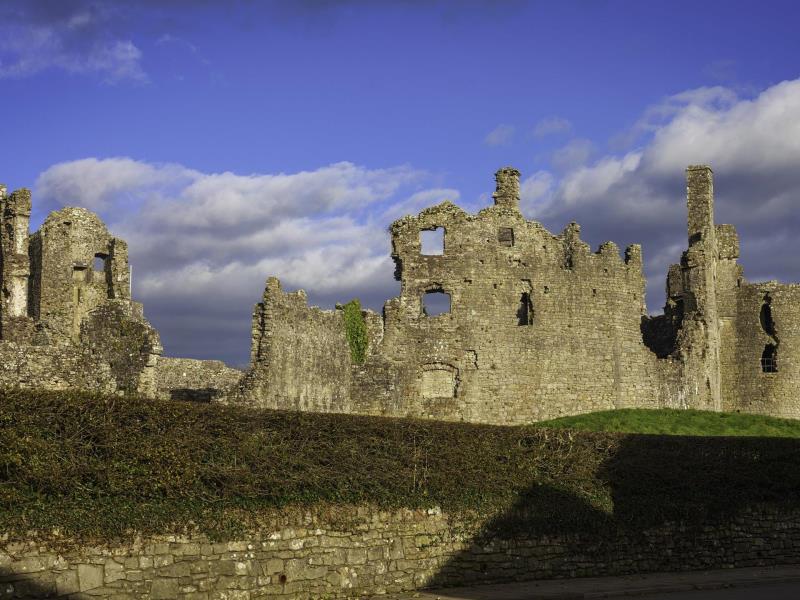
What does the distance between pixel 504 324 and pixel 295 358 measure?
1124 cm

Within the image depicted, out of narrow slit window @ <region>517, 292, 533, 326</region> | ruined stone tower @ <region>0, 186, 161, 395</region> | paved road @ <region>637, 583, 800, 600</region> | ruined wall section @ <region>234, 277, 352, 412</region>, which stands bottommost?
paved road @ <region>637, 583, 800, 600</region>

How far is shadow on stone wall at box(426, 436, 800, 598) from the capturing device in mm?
23578

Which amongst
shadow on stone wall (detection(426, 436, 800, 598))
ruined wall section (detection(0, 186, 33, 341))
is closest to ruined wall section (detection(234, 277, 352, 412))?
shadow on stone wall (detection(426, 436, 800, 598))

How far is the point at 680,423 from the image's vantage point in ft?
145

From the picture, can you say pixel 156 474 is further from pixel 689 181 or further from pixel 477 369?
pixel 689 181

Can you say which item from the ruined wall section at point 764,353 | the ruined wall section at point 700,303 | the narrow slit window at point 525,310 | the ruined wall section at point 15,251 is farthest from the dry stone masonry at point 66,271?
the ruined wall section at point 764,353

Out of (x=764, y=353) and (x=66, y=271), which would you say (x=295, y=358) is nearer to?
(x=66, y=271)

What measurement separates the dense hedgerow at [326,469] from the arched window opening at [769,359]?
81.1 ft

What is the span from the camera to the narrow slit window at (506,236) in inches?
1779

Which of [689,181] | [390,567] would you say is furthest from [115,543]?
[689,181]

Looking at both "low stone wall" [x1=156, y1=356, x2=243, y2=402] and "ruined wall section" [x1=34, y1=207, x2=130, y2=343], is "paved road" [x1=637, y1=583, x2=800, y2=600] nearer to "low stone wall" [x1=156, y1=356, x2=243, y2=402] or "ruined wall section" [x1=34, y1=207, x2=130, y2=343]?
"low stone wall" [x1=156, y1=356, x2=243, y2=402]

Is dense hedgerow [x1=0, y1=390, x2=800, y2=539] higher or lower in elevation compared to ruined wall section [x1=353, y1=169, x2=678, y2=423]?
lower

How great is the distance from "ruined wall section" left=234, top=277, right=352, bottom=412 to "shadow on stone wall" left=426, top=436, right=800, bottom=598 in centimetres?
1149

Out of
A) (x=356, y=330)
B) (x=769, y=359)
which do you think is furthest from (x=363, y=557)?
(x=769, y=359)
